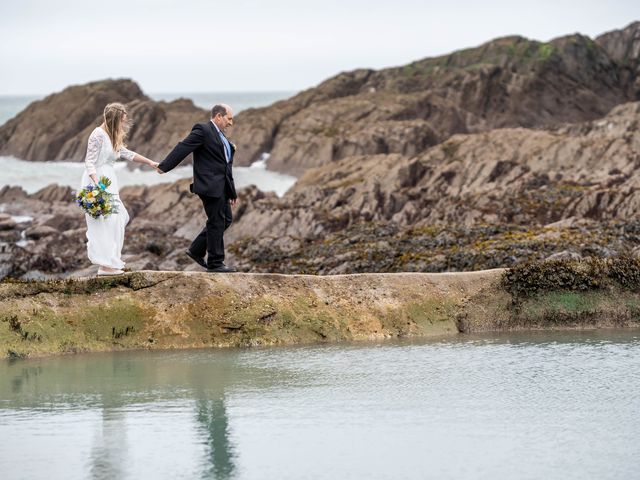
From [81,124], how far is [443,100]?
35.7 m

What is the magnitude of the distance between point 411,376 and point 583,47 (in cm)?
13117

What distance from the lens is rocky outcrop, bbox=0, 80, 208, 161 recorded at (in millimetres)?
101375

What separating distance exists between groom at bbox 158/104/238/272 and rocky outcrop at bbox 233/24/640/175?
67.8 metres

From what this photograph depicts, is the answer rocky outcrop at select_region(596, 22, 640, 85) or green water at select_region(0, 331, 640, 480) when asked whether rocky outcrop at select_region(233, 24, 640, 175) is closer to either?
rocky outcrop at select_region(596, 22, 640, 85)

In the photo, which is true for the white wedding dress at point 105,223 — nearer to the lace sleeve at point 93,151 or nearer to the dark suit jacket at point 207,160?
the lace sleeve at point 93,151

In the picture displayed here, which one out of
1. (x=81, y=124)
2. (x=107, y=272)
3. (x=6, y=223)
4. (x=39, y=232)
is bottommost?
(x=39, y=232)

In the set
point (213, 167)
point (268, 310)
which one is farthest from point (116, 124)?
point (268, 310)

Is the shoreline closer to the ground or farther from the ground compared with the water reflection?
farther from the ground

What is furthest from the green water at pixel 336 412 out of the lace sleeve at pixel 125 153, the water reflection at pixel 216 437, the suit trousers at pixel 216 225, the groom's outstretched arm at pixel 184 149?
the lace sleeve at pixel 125 153

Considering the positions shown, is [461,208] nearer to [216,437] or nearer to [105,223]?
[105,223]

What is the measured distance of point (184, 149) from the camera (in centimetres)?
1398

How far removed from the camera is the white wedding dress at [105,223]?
1398 centimetres

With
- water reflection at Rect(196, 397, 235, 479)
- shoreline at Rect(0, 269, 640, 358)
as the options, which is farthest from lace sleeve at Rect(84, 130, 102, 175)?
water reflection at Rect(196, 397, 235, 479)

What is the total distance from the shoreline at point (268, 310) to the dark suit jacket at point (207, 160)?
1.16 metres
